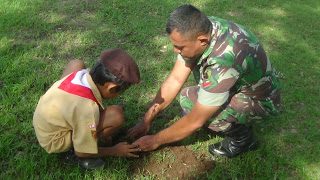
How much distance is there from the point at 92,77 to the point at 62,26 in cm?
255

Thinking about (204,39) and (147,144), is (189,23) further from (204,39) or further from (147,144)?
(147,144)

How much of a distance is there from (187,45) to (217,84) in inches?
13.4

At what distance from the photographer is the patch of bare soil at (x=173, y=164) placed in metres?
2.67

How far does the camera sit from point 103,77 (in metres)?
2.28

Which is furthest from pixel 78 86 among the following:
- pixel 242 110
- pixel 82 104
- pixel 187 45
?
pixel 242 110

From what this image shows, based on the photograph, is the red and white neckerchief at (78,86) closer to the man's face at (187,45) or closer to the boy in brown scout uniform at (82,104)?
the boy in brown scout uniform at (82,104)

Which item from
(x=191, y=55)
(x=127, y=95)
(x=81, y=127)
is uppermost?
(x=191, y=55)

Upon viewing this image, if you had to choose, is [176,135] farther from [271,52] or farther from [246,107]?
[271,52]

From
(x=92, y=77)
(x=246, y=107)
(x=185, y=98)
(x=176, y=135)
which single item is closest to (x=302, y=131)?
(x=246, y=107)

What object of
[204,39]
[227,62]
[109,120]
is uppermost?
[204,39]

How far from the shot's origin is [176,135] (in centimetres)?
251

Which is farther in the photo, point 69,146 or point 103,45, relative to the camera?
point 103,45

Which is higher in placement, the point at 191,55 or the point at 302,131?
the point at 191,55

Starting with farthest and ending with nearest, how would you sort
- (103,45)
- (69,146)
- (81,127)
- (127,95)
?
(103,45) < (127,95) < (69,146) < (81,127)
